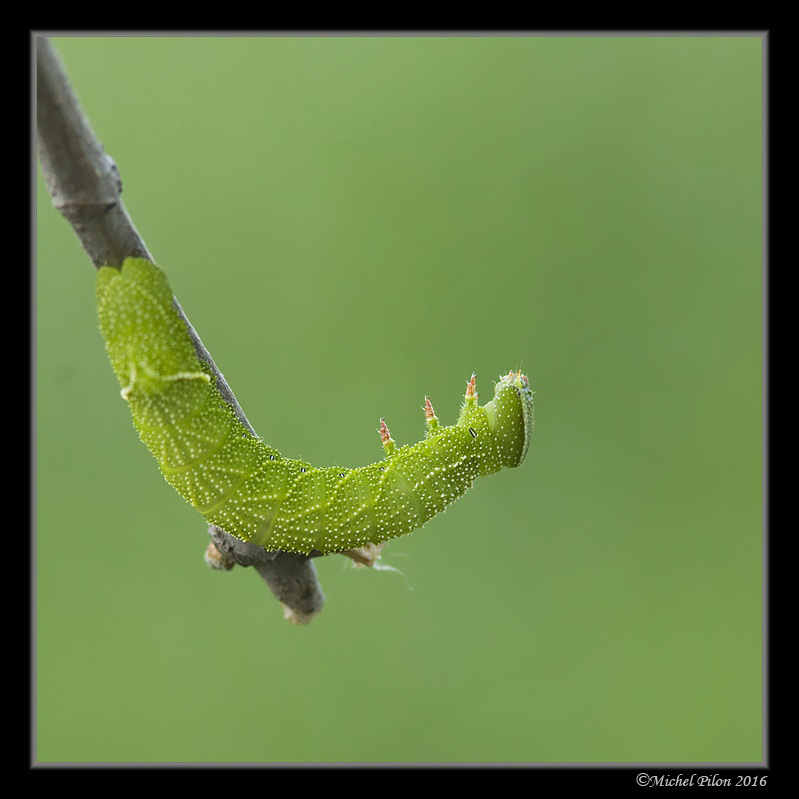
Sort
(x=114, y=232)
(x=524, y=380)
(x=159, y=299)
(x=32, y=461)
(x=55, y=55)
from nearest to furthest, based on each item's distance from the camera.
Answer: (x=55, y=55) < (x=114, y=232) < (x=159, y=299) < (x=524, y=380) < (x=32, y=461)

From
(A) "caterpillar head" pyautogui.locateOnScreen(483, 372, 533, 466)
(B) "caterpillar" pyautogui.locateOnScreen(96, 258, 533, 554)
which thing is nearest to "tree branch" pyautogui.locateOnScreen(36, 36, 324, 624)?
(B) "caterpillar" pyautogui.locateOnScreen(96, 258, 533, 554)

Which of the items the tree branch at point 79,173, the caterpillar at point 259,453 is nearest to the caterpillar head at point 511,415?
the caterpillar at point 259,453

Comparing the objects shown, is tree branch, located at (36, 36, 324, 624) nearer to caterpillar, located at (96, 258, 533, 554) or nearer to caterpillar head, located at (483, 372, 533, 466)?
caterpillar, located at (96, 258, 533, 554)

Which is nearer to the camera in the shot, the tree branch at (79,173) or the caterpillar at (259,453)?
the tree branch at (79,173)

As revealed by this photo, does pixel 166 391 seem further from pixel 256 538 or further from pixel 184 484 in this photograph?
pixel 256 538

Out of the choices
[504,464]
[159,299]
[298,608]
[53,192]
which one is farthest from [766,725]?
[53,192]

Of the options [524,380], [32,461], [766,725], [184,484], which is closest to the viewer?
[184,484]

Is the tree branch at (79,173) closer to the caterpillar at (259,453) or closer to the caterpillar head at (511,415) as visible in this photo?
the caterpillar at (259,453)

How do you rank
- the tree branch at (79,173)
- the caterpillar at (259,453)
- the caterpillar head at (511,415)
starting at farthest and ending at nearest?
the caterpillar head at (511,415) < the caterpillar at (259,453) < the tree branch at (79,173)

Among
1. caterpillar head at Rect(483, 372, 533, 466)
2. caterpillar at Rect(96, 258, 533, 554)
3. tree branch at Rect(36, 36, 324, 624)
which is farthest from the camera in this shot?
caterpillar head at Rect(483, 372, 533, 466)
